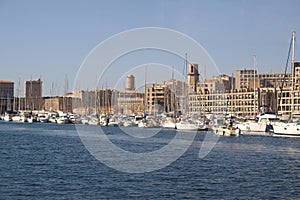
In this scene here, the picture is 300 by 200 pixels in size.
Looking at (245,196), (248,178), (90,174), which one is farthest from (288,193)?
(90,174)

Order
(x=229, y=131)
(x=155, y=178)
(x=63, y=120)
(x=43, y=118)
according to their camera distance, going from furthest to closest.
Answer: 1. (x=43, y=118)
2. (x=63, y=120)
3. (x=229, y=131)
4. (x=155, y=178)

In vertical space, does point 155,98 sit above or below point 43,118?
above

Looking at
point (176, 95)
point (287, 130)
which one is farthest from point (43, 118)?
point (287, 130)

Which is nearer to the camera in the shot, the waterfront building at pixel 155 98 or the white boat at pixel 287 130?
the white boat at pixel 287 130

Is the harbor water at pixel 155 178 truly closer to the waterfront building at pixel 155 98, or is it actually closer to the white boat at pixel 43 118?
the white boat at pixel 43 118

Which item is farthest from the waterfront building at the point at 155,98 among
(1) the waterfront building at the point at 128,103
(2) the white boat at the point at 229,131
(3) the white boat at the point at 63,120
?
(2) the white boat at the point at 229,131

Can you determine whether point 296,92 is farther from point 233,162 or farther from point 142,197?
point 142,197

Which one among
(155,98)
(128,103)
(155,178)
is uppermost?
(155,98)

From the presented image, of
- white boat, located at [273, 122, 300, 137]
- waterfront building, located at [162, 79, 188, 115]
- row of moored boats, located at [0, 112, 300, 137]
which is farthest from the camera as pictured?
waterfront building, located at [162, 79, 188, 115]

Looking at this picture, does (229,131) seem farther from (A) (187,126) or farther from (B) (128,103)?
(B) (128,103)

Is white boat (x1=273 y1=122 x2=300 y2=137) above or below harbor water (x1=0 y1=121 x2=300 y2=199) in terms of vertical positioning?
above

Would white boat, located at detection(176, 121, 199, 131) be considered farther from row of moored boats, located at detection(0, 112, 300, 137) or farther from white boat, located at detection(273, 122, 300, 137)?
white boat, located at detection(273, 122, 300, 137)

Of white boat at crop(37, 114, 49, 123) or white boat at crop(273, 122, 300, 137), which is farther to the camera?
white boat at crop(37, 114, 49, 123)

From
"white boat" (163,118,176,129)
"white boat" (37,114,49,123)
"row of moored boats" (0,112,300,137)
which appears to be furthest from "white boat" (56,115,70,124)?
"white boat" (163,118,176,129)
